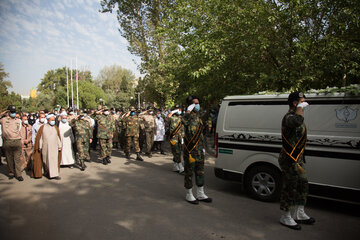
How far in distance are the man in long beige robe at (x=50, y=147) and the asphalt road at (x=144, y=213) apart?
1.63 ft

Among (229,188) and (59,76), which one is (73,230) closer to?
(229,188)

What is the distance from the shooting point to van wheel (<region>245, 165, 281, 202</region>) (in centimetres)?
527

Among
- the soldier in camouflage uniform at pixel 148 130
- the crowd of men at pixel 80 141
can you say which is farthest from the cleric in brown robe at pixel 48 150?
the soldier in camouflage uniform at pixel 148 130

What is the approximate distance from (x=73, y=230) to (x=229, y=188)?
3.65 m

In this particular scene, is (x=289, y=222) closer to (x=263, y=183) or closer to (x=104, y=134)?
(x=263, y=183)

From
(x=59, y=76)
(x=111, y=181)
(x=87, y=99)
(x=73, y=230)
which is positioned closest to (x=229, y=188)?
(x=111, y=181)

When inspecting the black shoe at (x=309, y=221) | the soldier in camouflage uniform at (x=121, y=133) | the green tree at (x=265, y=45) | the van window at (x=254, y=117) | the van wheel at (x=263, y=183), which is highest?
the green tree at (x=265, y=45)

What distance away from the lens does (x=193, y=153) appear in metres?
5.48

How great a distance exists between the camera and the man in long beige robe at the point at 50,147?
7672 millimetres

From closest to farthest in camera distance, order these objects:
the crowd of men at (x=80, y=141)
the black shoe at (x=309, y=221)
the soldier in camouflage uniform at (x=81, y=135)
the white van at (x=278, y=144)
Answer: the black shoe at (x=309, y=221) → the white van at (x=278, y=144) → the crowd of men at (x=80, y=141) → the soldier in camouflage uniform at (x=81, y=135)

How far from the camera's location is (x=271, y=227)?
425cm

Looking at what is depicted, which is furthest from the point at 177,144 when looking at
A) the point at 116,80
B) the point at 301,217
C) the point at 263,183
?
the point at 116,80

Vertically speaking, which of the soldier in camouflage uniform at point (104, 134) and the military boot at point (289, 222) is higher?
the soldier in camouflage uniform at point (104, 134)

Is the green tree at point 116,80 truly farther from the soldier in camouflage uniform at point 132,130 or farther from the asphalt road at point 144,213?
the asphalt road at point 144,213
